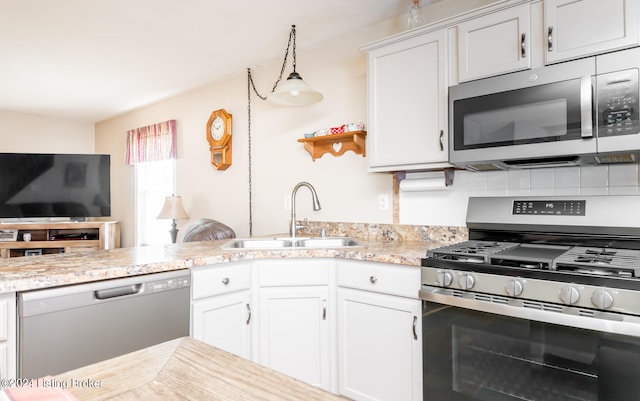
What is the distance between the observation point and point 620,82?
160 centimetres

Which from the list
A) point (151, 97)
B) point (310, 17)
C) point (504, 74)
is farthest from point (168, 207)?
point (504, 74)

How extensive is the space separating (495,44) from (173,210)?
3459 millimetres

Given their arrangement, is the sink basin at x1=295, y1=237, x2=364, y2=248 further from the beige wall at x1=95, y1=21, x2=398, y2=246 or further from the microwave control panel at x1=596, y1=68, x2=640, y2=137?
the microwave control panel at x1=596, y1=68, x2=640, y2=137

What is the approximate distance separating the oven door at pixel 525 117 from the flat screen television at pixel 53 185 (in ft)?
15.9

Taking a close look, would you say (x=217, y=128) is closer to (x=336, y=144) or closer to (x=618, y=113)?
(x=336, y=144)

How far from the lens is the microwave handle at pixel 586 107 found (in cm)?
165

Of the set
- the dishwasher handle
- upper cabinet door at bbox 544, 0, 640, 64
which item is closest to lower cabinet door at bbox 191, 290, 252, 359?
the dishwasher handle

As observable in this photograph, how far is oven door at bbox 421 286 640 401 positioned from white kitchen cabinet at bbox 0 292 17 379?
5.16 ft

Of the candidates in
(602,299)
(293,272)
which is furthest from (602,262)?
(293,272)

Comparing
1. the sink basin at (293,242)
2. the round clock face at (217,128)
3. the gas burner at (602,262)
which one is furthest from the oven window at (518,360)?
the round clock face at (217,128)

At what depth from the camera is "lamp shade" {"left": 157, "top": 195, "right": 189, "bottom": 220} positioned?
425 centimetres

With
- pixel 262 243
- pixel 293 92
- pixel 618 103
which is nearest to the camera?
pixel 618 103

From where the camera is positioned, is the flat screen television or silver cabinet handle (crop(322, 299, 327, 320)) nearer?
silver cabinet handle (crop(322, 299, 327, 320))

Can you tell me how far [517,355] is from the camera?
153 centimetres
